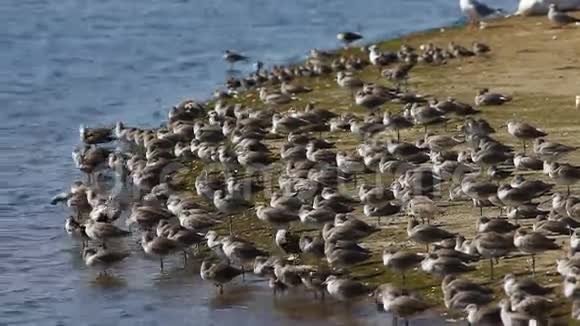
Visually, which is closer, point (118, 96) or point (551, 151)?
point (551, 151)

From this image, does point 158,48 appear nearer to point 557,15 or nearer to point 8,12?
point 8,12

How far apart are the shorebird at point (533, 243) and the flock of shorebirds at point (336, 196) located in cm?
2

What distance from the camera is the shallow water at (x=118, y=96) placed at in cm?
1473

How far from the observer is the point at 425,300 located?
1387 centimetres

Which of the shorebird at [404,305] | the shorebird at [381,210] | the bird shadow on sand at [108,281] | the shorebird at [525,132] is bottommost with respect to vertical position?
the bird shadow on sand at [108,281]

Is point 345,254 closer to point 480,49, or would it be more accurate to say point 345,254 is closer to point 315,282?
point 315,282

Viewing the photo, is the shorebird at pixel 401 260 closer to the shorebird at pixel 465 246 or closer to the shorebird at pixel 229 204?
the shorebird at pixel 465 246

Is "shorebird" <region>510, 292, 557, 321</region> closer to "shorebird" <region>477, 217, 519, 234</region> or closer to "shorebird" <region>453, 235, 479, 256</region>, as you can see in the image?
"shorebird" <region>453, 235, 479, 256</region>

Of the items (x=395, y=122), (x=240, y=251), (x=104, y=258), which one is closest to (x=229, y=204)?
(x=104, y=258)

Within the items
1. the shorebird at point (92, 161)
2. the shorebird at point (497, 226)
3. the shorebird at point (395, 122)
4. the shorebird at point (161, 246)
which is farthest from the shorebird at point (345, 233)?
the shorebird at point (92, 161)

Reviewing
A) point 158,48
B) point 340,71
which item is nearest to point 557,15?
point 340,71

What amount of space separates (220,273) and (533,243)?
2960 millimetres

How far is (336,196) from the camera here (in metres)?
16.1

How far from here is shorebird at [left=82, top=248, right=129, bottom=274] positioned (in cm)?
1586
